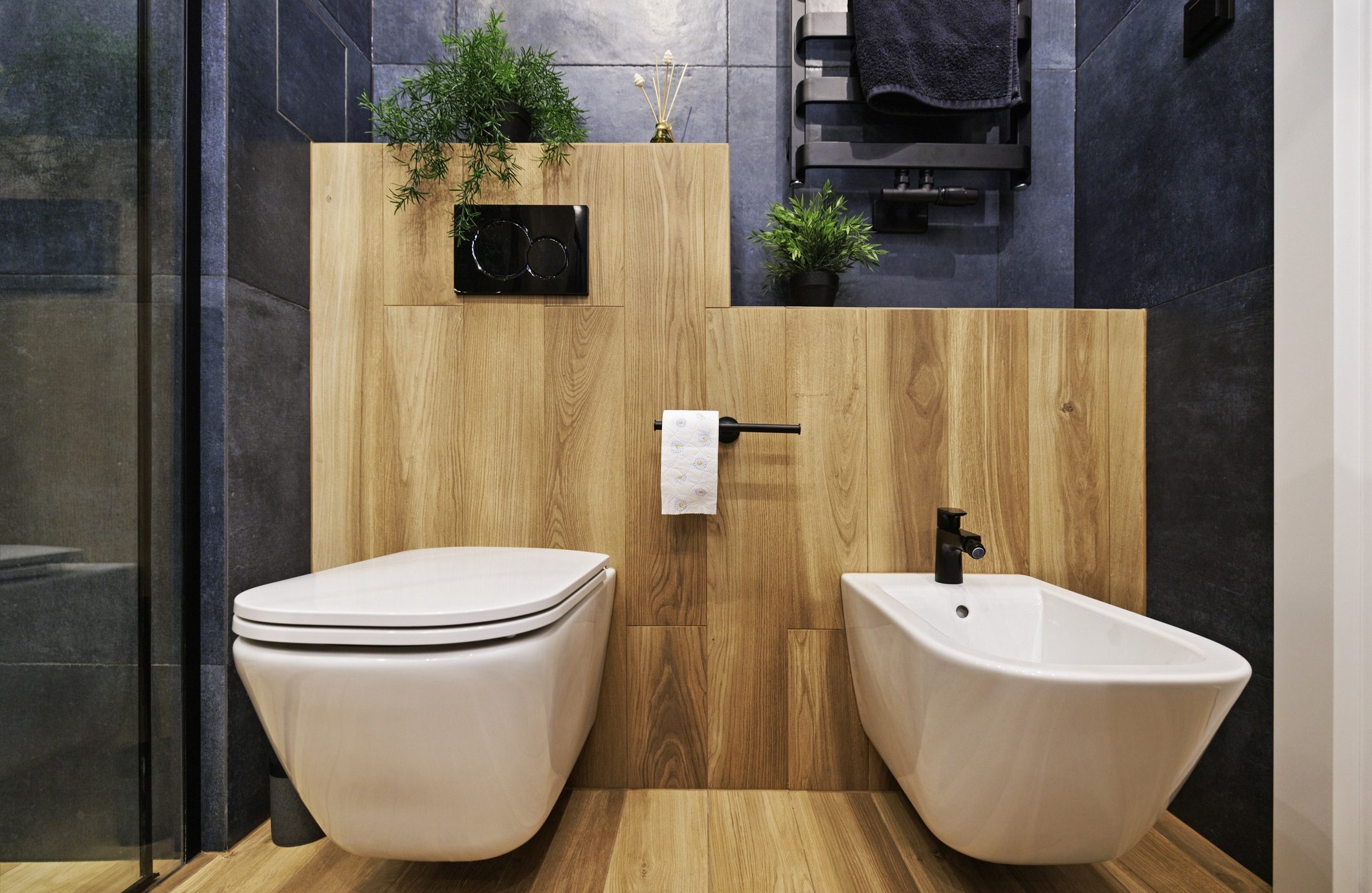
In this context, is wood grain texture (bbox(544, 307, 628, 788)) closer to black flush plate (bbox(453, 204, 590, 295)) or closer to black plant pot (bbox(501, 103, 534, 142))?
black flush plate (bbox(453, 204, 590, 295))

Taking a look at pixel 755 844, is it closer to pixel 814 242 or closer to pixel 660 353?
pixel 660 353

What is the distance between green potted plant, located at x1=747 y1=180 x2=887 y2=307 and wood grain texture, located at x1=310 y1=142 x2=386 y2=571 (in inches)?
33.8

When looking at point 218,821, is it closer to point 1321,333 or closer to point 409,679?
point 409,679

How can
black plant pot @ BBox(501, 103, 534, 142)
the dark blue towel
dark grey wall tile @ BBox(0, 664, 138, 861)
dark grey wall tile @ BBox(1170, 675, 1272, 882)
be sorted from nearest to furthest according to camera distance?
dark grey wall tile @ BBox(0, 664, 138, 861) → dark grey wall tile @ BBox(1170, 675, 1272, 882) → black plant pot @ BBox(501, 103, 534, 142) → the dark blue towel

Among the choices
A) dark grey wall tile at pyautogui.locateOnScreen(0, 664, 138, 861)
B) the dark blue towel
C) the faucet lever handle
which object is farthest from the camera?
the dark blue towel

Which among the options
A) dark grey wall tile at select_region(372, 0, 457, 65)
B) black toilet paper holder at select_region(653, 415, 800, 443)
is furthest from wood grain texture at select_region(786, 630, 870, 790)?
dark grey wall tile at select_region(372, 0, 457, 65)

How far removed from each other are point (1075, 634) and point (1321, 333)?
57cm

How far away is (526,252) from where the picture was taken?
4.14 feet

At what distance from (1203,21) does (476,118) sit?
137 cm

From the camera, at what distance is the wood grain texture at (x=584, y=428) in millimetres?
1270

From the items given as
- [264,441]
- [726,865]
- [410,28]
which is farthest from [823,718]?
[410,28]

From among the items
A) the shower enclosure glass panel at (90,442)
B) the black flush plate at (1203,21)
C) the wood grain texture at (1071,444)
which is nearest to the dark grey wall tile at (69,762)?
the shower enclosure glass panel at (90,442)

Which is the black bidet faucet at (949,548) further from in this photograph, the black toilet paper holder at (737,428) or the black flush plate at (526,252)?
the black flush plate at (526,252)

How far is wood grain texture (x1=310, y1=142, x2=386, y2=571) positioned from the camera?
4.12 feet
